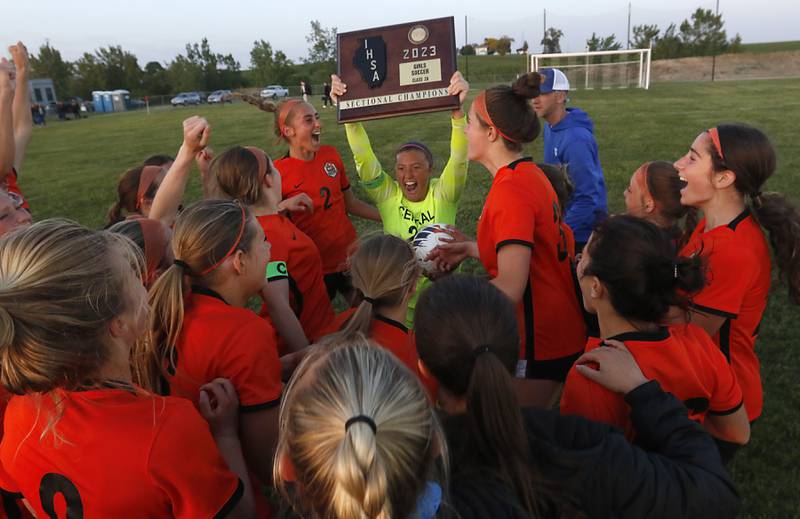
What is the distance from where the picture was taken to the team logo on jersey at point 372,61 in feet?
11.0

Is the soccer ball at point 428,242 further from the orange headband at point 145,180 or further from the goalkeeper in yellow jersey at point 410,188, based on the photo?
the orange headband at point 145,180

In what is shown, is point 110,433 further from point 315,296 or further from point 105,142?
point 105,142

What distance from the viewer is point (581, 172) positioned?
469cm

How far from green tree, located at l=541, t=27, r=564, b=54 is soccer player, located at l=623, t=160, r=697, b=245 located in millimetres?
68072

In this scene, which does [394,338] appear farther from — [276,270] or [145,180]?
[145,180]

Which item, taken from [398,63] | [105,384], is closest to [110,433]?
[105,384]

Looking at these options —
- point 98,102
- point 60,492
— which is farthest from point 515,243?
point 98,102

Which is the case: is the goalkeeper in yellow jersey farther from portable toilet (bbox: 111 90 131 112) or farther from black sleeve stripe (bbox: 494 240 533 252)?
portable toilet (bbox: 111 90 131 112)

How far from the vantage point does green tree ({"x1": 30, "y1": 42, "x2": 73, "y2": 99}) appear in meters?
70.2

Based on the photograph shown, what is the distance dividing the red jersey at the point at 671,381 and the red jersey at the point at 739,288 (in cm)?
38

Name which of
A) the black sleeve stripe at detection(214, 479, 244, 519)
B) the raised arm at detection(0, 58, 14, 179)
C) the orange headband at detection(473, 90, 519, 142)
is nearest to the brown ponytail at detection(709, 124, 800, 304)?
the orange headband at detection(473, 90, 519, 142)

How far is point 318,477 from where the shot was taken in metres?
1.20

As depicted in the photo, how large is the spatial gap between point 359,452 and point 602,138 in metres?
16.0

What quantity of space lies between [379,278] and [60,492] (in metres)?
1.29
